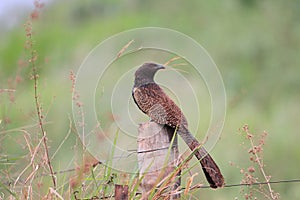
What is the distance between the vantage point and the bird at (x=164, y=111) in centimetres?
397

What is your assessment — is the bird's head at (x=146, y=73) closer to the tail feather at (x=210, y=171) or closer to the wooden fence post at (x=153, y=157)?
the wooden fence post at (x=153, y=157)

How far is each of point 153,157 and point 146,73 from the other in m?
0.56

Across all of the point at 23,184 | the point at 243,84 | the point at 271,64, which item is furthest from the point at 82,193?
the point at 271,64

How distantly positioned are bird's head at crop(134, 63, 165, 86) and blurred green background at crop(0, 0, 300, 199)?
4.20 m

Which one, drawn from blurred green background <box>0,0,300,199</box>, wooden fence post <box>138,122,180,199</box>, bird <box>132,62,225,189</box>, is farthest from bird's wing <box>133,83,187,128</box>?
blurred green background <box>0,0,300,199</box>

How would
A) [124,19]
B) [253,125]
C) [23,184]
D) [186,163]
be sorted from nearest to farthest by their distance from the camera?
[186,163] → [23,184] → [253,125] → [124,19]

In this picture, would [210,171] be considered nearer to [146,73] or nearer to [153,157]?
[153,157]

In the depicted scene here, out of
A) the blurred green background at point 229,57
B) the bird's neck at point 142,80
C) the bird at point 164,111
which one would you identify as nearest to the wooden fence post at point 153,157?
the bird at point 164,111

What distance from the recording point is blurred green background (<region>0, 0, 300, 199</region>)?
447 inches

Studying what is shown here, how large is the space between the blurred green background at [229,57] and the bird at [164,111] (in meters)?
4.22

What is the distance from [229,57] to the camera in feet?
53.0

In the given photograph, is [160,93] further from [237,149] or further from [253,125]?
[253,125]

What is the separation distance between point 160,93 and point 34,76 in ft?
2.23

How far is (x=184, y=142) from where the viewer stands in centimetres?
409
